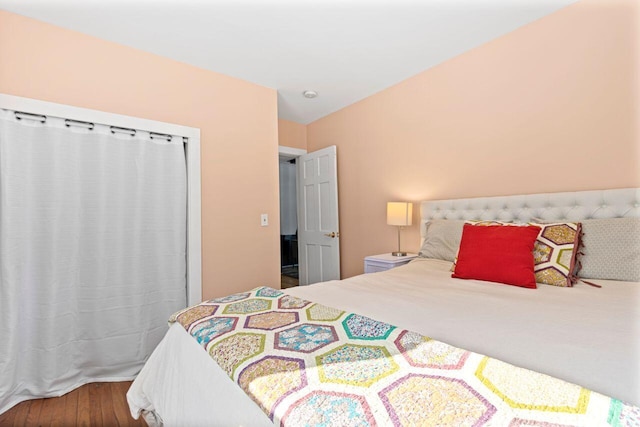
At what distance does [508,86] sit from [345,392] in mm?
2569

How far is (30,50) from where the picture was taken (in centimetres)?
200

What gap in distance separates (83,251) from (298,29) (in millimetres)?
2158

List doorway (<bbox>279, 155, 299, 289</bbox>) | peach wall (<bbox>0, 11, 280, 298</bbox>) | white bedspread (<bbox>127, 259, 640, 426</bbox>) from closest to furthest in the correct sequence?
white bedspread (<bbox>127, 259, 640, 426</bbox>)
peach wall (<bbox>0, 11, 280, 298</bbox>)
doorway (<bbox>279, 155, 299, 289</bbox>)

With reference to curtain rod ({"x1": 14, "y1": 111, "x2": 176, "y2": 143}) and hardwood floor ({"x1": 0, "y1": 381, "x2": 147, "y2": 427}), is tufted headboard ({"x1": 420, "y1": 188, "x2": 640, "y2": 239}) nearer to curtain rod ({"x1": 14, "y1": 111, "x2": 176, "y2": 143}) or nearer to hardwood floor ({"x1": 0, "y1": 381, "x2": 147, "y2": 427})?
curtain rod ({"x1": 14, "y1": 111, "x2": 176, "y2": 143})

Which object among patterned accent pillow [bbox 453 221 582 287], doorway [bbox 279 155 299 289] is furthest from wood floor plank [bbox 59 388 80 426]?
doorway [bbox 279 155 299 289]

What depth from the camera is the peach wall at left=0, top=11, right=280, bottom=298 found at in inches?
79.6

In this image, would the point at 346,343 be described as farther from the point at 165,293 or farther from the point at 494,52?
the point at 494,52

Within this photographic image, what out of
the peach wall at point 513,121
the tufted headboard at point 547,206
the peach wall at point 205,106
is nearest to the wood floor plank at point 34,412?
the peach wall at point 205,106

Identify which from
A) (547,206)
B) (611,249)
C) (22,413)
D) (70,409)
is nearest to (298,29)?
(547,206)

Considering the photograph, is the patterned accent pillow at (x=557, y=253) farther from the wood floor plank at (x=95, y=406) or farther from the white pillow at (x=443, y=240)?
the wood floor plank at (x=95, y=406)

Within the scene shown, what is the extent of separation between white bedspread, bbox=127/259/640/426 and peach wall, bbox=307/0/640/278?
3.10 feet

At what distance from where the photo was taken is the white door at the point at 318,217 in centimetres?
372

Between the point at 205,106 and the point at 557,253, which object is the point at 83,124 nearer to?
the point at 205,106

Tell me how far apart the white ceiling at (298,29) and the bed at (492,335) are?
4.41ft
